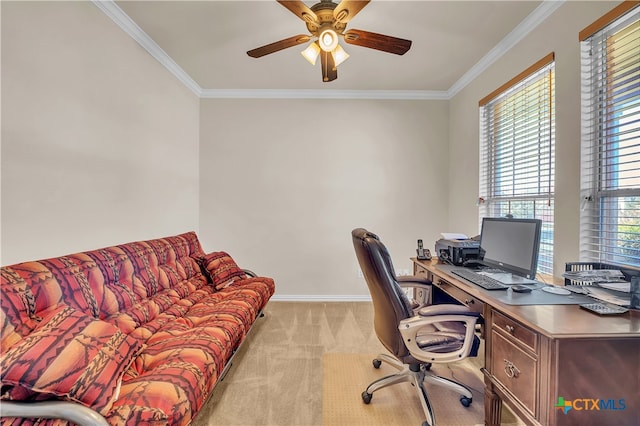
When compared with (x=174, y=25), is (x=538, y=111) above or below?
below

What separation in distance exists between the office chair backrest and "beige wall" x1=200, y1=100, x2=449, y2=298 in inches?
85.9

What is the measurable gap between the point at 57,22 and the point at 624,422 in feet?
11.0

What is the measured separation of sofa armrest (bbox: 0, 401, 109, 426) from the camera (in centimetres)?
101

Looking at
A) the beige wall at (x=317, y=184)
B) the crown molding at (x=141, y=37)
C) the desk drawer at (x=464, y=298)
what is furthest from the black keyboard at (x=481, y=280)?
the crown molding at (x=141, y=37)

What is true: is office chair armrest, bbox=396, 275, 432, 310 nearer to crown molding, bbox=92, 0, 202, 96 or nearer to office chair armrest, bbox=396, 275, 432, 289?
office chair armrest, bbox=396, 275, 432, 289

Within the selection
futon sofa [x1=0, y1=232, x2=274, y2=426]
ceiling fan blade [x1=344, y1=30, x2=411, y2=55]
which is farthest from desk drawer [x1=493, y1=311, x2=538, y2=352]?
ceiling fan blade [x1=344, y1=30, x2=411, y2=55]

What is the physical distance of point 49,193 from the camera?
1791mm

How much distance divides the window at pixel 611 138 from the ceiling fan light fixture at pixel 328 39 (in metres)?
1.51

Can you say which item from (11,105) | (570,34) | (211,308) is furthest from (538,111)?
(11,105)

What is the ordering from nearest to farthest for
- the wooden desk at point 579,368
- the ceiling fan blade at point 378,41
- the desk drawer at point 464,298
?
the wooden desk at point 579,368 → the desk drawer at point 464,298 → the ceiling fan blade at point 378,41

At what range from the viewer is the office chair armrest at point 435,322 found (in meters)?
1.61

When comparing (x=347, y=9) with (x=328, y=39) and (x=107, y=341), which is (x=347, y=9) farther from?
(x=107, y=341)

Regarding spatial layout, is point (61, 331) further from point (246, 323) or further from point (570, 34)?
point (570, 34)

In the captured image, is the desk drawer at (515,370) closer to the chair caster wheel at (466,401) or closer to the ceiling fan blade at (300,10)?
the chair caster wheel at (466,401)
